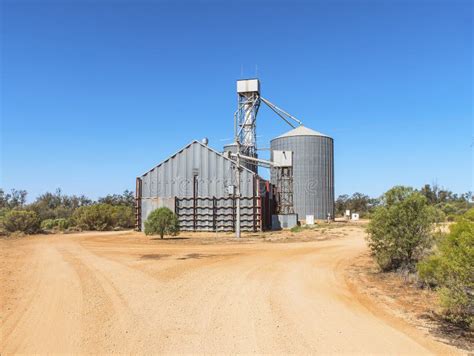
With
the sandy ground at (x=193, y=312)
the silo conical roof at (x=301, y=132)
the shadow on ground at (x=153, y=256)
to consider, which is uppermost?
the silo conical roof at (x=301, y=132)

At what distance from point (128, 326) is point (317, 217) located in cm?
5193

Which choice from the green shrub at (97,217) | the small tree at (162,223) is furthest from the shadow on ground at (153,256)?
the green shrub at (97,217)

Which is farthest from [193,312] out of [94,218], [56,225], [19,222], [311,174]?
[311,174]

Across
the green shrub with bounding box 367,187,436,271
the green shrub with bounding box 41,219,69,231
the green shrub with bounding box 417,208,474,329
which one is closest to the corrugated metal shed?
the green shrub with bounding box 41,219,69,231

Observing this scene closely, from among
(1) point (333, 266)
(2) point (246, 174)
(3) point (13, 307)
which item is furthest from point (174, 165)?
(3) point (13, 307)

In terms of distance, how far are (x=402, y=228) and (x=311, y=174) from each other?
143 feet

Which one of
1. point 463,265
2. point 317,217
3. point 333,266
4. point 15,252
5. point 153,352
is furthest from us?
point 317,217

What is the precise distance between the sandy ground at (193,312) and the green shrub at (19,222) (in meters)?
23.3

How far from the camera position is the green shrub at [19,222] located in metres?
35.6

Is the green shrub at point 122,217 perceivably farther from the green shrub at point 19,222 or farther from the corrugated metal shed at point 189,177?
the green shrub at point 19,222

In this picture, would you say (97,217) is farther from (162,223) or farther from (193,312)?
(193,312)

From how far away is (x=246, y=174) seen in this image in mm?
38656

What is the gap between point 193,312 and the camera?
8.73m

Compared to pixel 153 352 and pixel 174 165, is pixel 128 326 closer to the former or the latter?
pixel 153 352
